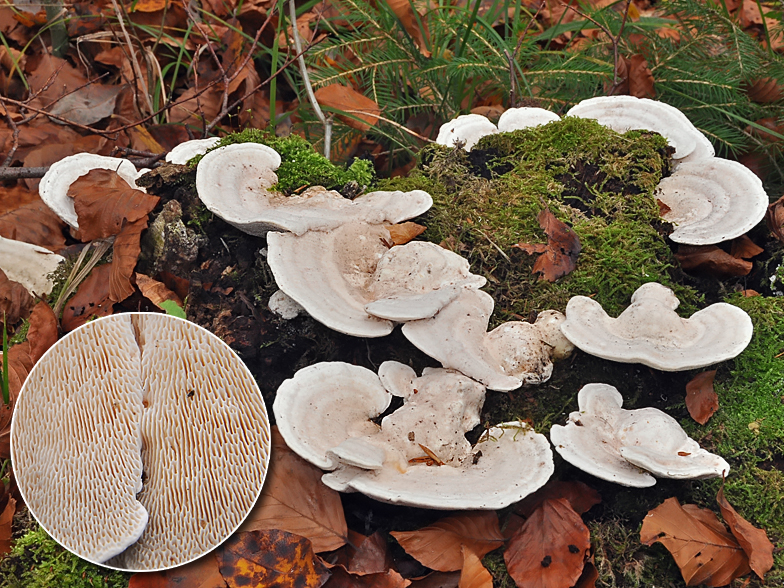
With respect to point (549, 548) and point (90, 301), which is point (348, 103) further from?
point (549, 548)

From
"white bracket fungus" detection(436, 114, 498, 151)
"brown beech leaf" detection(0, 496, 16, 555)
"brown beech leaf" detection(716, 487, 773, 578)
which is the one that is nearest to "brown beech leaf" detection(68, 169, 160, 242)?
"brown beech leaf" detection(0, 496, 16, 555)

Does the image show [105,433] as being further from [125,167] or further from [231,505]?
[125,167]

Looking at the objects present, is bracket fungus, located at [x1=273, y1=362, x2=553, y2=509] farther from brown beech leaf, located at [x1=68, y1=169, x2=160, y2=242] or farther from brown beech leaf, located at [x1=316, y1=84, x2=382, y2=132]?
brown beech leaf, located at [x1=316, y1=84, x2=382, y2=132]

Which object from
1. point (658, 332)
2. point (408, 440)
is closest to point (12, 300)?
point (408, 440)

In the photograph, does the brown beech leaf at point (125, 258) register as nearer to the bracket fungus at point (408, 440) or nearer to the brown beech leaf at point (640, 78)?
the bracket fungus at point (408, 440)

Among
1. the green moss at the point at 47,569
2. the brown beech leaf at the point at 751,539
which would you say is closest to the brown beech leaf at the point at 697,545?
the brown beech leaf at the point at 751,539

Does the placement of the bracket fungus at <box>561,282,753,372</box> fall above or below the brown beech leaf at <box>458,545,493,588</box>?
above

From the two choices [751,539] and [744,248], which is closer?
[751,539]

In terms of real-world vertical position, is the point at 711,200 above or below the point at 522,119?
below
